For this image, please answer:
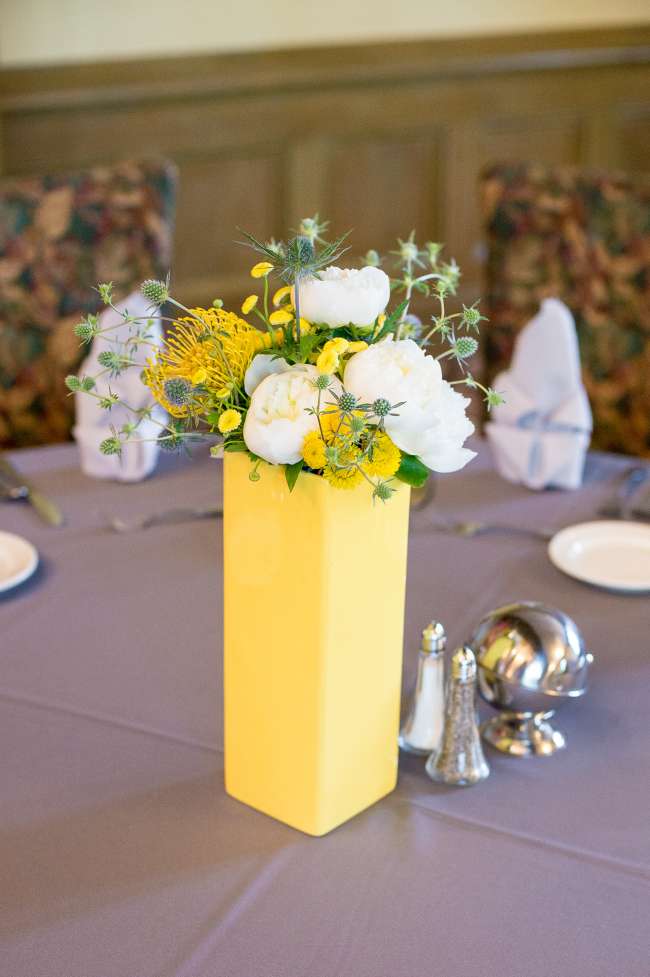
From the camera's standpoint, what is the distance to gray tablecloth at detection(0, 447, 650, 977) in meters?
0.77

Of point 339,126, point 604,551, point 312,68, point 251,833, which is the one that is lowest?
Result: point 251,833

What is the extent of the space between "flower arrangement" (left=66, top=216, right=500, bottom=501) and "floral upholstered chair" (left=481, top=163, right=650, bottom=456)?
4.10ft

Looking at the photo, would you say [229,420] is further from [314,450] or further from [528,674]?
[528,674]

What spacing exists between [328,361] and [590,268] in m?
1.36

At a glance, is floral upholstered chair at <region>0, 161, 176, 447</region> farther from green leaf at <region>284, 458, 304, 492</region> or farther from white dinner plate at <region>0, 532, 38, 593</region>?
green leaf at <region>284, 458, 304, 492</region>

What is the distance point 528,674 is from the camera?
3.22 feet

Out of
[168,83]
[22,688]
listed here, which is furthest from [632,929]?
[168,83]

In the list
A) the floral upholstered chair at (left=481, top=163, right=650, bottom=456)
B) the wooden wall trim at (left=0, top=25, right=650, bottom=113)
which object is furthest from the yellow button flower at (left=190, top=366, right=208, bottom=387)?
the wooden wall trim at (left=0, top=25, right=650, bottom=113)

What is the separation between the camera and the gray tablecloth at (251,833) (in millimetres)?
774

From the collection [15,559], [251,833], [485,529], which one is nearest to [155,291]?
[251,833]

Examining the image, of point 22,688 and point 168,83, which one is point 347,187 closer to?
point 168,83

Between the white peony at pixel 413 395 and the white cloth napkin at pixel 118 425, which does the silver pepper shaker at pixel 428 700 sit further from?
the white cloth napkin at pixel 118 425

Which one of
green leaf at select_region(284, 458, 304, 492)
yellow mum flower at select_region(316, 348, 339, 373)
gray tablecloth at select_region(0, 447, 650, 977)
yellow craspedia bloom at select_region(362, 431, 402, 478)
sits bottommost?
gray tablecloth at select_region(0, 447, 650, 977)

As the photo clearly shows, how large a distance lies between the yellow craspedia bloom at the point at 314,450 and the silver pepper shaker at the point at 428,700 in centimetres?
25
